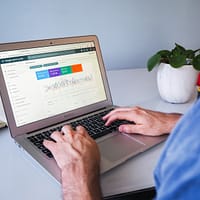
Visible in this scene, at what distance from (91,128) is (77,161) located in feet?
0.68

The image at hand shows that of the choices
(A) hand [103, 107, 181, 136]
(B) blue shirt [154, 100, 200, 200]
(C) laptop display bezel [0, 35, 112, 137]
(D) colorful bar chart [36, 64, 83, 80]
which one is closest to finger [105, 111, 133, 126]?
(A) hand [103, 107, 181, 136]

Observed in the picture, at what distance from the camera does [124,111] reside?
0.91 metres

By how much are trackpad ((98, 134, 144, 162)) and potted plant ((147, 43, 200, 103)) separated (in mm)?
408

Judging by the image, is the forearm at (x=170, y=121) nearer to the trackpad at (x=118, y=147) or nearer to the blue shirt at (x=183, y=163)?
the trackpad at (x=118, y=147)

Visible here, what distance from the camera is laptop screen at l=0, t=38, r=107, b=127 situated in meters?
0.82

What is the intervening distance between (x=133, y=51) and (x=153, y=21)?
24 centimetres

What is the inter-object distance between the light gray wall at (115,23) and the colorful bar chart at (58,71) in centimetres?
85

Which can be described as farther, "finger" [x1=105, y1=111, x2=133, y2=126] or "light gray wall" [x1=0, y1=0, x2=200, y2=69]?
"light gray wall" [x1=0, y1=0, x2=200, y2=69]

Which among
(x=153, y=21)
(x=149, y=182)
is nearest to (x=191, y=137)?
(x=149, y=182)

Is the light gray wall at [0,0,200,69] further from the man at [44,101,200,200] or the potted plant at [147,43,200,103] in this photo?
the man at [44,101,200,200]

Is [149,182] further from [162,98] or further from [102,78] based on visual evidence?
[162,98]

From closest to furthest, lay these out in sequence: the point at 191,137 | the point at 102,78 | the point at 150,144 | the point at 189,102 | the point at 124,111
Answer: the point at 191,137 < the point at 150,144 < the point at 124,111 < the point at 102,78 < the point at 189,102

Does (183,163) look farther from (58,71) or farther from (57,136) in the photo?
(58,71)

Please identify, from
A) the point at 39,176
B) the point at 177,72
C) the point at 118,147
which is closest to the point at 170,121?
the point at 118,147
